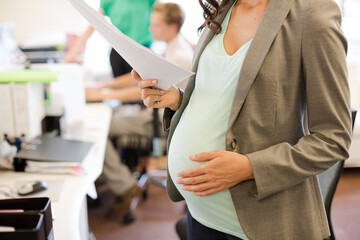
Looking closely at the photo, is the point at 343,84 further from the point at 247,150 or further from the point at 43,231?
the point at 43,231

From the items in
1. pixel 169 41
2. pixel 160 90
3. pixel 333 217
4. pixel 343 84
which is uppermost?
pixel 343 84

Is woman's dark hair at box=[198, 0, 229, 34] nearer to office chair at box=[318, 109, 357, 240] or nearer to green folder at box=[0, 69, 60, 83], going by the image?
office chair at box=[318, 109, 357, 240]

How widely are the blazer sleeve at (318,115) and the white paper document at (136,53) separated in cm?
28

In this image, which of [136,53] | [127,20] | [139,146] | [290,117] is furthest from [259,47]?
[127,20]

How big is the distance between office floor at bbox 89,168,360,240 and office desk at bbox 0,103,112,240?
744 mm

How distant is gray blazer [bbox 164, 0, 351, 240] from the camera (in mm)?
806

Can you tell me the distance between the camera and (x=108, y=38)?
A: 3.12 ft

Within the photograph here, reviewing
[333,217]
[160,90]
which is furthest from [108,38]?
[333,217]

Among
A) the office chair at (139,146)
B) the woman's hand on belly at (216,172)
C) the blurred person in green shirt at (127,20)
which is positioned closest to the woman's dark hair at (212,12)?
the woman's hand on belly at (216,172)

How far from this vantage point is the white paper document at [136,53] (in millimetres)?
882

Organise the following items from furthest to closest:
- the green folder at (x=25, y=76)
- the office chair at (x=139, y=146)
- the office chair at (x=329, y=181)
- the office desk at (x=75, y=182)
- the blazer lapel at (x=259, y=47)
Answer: the office chair at (x=139, y=146) → the green folder at (x=25, y=76) → the office chair at (x=329, y=181) → the office desk at (x=75, y=182) → the blazer lapel at (x=259, y=47)

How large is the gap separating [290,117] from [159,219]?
209 centimetres

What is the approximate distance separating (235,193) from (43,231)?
431 millimetres

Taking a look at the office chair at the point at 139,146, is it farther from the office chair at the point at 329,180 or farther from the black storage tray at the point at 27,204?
the black storage tray at the point at 27,204
